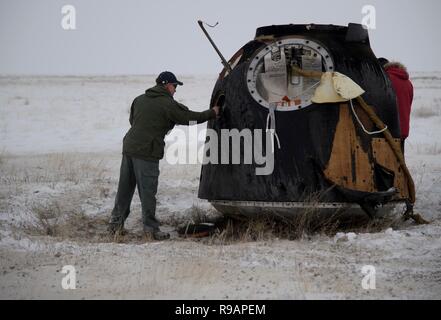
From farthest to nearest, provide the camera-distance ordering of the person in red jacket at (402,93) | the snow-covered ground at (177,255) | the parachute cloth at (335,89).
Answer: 1. the person in red jacket at (402,93)
2. the parachute cloth at (335,89)
3. the snow-covered ground at (177,255)

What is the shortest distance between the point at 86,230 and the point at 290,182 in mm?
2580

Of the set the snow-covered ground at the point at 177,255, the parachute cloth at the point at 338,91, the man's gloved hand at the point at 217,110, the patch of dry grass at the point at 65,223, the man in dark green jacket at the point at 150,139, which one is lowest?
the patch of dry grass at the point at 65,223

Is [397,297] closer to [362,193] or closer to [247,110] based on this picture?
[362,193]

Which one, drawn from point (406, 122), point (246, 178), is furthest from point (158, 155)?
point (406, 122)

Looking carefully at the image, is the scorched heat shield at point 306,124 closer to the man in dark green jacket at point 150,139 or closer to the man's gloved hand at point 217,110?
the man's gloved hand at point 217,110

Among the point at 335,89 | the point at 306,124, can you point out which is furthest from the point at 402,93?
the point at 306,124

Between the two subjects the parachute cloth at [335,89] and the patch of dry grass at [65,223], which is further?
the patch of dry grass at [65,223]

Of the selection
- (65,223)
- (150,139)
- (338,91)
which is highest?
(338,91)

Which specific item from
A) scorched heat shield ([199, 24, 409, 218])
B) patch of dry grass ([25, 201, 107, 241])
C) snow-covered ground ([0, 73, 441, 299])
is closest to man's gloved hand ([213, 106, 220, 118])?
scorched heat shield ([199, 24, 409, 218])

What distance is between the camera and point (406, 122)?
818cm

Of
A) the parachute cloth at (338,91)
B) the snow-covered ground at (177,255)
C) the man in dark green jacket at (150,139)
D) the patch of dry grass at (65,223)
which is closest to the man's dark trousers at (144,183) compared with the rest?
the man in dark green jacket at (150,139)

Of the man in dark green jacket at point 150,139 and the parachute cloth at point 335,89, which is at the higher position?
the parachute cloth at point 335,89

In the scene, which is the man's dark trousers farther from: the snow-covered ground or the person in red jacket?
the person in red jacket

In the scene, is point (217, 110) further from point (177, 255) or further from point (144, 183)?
point (177, 255)
